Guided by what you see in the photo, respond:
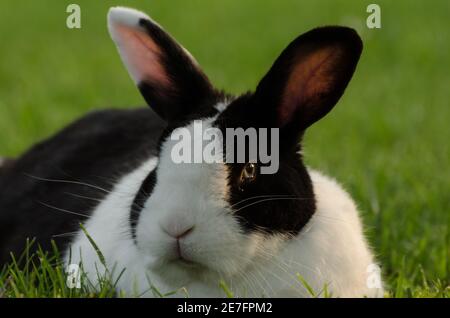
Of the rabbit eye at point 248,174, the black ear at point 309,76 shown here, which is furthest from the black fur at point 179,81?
Result: the rabbit eye at point 248,174

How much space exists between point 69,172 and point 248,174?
68.8 inches

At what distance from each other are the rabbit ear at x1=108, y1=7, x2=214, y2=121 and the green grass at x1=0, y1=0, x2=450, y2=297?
110 cm

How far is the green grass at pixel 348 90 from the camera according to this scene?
5676mm

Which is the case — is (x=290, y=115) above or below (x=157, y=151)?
above

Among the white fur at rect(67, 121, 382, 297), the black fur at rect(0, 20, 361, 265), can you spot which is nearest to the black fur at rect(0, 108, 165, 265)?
the black fur at rect(0, 20, 361, 265)

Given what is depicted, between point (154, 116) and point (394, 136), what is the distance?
275cm

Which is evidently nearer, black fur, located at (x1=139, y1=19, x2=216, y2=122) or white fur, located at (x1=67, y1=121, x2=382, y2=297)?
white fur, located at (x1=67, y1=121, x2=382, y2=297)

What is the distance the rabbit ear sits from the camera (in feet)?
13.0

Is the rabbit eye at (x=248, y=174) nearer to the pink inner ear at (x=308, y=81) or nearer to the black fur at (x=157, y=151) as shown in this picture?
the black fur at (x=157, y=151)

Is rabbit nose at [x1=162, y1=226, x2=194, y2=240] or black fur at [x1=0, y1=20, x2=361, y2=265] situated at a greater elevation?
black fur at [x1=0, y1=20, x2=361, y2=265]

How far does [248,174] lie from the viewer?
363cm

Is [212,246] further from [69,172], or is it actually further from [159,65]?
[69,172]

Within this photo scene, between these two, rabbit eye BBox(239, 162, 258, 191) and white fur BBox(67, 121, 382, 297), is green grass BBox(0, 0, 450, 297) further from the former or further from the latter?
rabbit eye BBox(239, 162, 258, 191)

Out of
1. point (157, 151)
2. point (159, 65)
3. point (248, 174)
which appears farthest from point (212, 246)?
point (159, 65)
